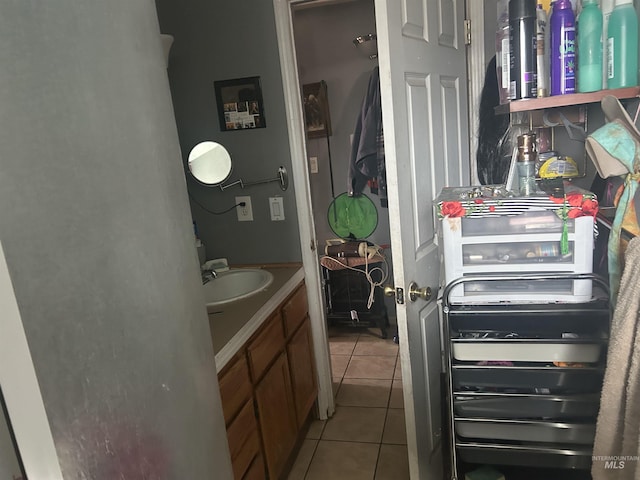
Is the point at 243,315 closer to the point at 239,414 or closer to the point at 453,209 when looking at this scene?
the point at 239,414

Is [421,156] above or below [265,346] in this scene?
above

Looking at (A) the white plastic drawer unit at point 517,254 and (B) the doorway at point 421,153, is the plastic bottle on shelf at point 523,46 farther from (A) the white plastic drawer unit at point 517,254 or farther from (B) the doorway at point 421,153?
(A) the white plastic drawer unit at point 517,254

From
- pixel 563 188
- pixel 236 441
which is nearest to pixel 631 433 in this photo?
pixel 563 188

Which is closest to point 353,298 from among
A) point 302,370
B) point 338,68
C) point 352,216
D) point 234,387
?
point 352,216

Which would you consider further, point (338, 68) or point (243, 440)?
point (338, 68)

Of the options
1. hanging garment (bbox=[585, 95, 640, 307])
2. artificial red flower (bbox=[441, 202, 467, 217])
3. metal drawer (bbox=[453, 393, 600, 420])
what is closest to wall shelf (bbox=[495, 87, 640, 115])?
hanging garment (bbox=[585, 95, 640, 307])

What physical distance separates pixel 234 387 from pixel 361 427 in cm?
106

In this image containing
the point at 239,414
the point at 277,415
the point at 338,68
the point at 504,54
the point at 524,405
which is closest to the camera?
the point at 524,405

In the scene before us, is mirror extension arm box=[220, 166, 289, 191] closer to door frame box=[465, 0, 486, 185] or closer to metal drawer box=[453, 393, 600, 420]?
door frame box=[465, 0, 486, 185]

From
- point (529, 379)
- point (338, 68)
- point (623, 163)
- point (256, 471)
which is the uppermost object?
point (338, 68)

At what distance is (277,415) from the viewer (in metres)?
2.00

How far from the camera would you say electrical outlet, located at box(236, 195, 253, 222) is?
239cm

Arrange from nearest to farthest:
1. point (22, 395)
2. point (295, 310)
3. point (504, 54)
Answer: point (22, 395) → point (504, 54) → point (295, 310)

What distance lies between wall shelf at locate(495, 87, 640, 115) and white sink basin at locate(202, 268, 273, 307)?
1.29 m
